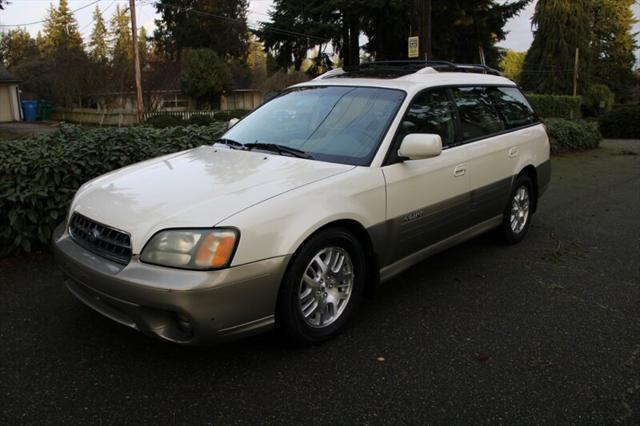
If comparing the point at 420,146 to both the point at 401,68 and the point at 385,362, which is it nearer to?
the point at 385,362

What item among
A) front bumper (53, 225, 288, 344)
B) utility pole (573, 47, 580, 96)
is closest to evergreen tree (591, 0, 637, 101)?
utility pole (573, 47, 580, 96)

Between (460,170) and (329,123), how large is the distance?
3.71 ft

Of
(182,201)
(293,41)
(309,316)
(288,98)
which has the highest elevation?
(293,41)

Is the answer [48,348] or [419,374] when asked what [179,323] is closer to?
[48,348]

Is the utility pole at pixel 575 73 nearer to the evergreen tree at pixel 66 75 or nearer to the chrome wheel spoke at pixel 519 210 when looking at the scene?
the evergreen tree at pixel 66 75

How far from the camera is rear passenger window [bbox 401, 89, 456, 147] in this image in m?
3.86

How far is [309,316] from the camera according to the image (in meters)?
3.17

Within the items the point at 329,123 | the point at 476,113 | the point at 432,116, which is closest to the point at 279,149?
the point at 329,123

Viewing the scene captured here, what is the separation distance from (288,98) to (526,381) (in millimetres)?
2847

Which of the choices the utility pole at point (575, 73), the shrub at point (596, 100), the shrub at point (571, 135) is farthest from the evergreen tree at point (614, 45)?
the shrub at point (571, 135)

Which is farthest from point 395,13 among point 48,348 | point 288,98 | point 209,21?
point 209,21

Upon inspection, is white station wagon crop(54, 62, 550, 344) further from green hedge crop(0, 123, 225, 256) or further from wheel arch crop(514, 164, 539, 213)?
green hedge crop(0, 123, 225, 256)

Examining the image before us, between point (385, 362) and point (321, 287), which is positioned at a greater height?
point (321, 287)

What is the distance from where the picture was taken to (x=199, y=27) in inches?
1859
